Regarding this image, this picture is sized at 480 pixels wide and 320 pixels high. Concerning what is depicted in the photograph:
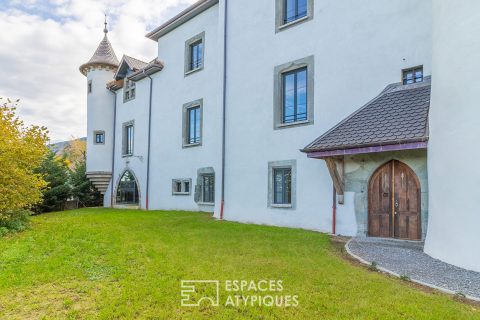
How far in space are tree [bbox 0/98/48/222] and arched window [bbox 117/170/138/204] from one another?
940 centimetres

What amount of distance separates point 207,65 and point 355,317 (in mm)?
14333

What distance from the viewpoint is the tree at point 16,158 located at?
11.0m

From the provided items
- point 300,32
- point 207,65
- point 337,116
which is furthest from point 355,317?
point 207,65

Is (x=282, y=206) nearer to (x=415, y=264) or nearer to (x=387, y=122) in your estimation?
(x=387, y=122)

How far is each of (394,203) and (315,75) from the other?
4.77 meters

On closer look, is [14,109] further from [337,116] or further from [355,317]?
[355,317]

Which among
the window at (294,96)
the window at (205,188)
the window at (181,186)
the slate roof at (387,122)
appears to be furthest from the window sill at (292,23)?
the window at (181,186)

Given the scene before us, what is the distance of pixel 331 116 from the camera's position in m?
11.1

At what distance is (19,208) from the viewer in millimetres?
12164

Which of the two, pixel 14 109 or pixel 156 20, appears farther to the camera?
pixel 156 20

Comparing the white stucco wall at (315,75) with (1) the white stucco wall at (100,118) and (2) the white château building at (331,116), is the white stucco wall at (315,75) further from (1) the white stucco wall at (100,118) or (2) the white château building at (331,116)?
(1) the white stucco wall at (100,118)

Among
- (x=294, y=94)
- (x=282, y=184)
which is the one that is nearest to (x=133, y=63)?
(x=294, y=94)

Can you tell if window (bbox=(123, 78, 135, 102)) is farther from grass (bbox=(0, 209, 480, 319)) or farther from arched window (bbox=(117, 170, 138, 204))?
grass (bbox=(0, 209, 480, 319))

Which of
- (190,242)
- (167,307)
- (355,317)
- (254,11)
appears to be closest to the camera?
(355,317)
